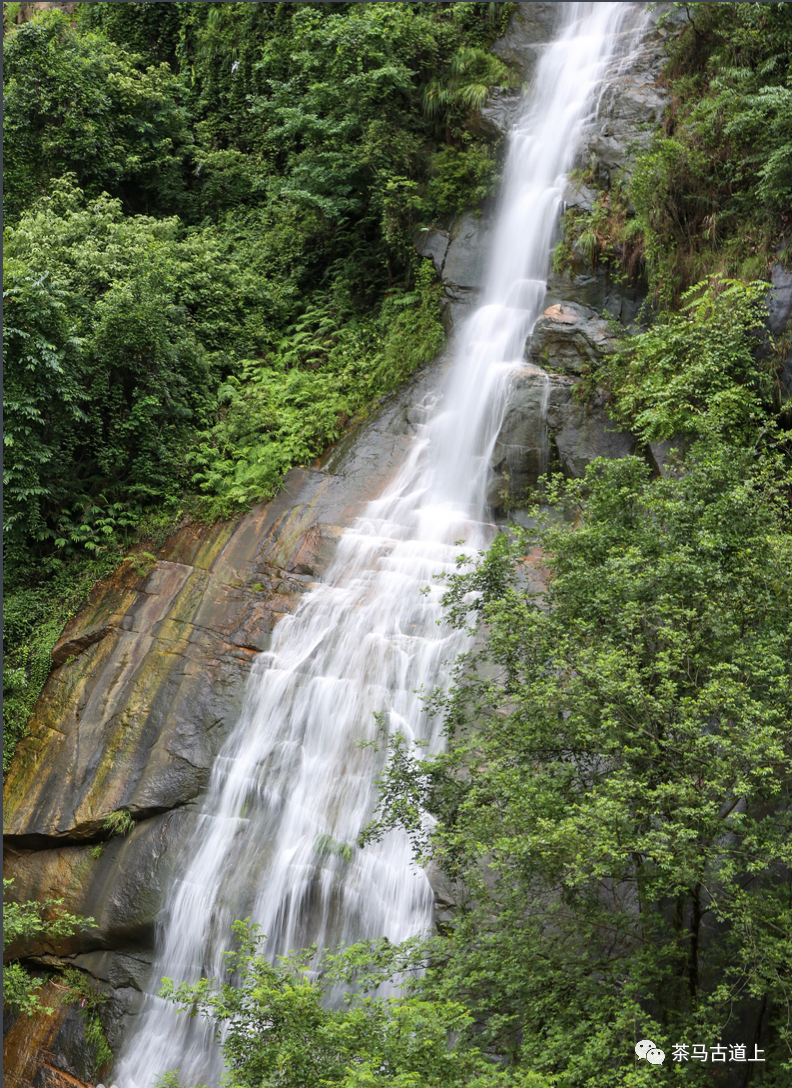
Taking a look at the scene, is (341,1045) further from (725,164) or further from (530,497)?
(725,164)

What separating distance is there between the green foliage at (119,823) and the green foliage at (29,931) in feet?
4.00

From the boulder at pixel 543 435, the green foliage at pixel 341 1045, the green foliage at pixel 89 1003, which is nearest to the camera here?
the green foliage at pixel 341 1045

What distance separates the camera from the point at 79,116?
70.6 feet

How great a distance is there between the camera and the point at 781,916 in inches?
252

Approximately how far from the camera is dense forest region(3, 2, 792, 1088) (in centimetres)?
663

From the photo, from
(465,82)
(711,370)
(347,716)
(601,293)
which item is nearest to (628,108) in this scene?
(601,293)

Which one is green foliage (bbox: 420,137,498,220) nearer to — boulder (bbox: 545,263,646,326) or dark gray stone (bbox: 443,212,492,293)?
dark gray stone (bbox: 443,212,492,293)

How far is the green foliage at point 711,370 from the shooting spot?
11156 millimetres

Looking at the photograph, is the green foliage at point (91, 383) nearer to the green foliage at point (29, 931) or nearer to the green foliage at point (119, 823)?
the green foliage at point (119, 823)

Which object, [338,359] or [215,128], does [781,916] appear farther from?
[215,128]

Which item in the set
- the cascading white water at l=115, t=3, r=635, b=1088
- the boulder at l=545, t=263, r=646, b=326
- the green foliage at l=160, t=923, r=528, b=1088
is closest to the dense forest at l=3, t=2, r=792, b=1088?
the green foliage at l=160, t=923, r=528, b=1088

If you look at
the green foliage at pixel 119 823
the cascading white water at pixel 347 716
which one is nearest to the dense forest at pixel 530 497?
the cascading white water at pixel 347 716

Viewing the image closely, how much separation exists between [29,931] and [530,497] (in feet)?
32.5

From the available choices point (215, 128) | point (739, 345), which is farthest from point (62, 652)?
point (215, 128)
